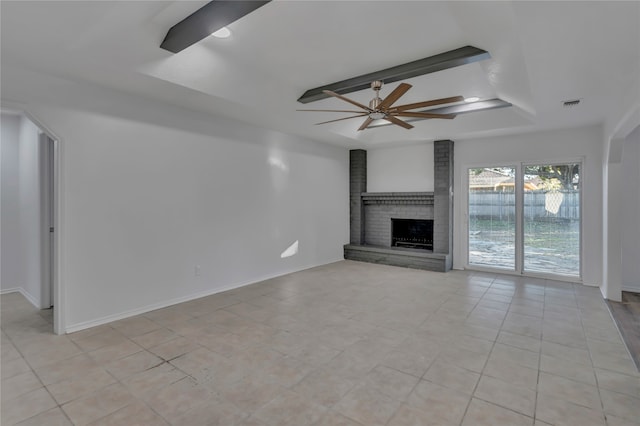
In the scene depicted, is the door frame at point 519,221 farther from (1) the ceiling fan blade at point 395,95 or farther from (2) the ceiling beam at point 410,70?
Result: (1) the ceiling fan blade at point 395,95

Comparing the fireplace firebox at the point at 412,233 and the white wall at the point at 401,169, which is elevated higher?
the white wall at the point at 401,169

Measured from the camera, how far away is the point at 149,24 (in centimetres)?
271

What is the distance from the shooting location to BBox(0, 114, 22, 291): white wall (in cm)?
465

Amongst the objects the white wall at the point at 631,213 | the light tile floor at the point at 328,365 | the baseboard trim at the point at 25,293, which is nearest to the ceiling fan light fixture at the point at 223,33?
the light tile floor at the point at 328,365

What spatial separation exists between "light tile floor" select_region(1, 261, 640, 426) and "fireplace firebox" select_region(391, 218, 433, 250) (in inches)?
108

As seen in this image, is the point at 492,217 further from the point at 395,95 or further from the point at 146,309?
the point at 146,309

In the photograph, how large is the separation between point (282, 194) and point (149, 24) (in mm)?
3403

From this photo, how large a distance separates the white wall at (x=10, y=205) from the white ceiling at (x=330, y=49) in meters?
2.38

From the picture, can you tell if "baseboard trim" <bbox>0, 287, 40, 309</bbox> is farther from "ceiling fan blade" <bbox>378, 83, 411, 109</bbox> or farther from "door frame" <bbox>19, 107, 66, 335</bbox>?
"ceiling fan blade" <bbox>378, 83, 411, 109</bbox>

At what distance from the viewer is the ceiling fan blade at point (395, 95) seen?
2857 mm

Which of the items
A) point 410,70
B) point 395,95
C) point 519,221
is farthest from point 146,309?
point 519,221

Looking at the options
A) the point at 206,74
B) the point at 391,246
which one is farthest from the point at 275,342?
the point at 391,246

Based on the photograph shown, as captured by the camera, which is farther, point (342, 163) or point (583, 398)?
point (342, 163)

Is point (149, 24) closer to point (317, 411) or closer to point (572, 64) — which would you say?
point (317, 411)
